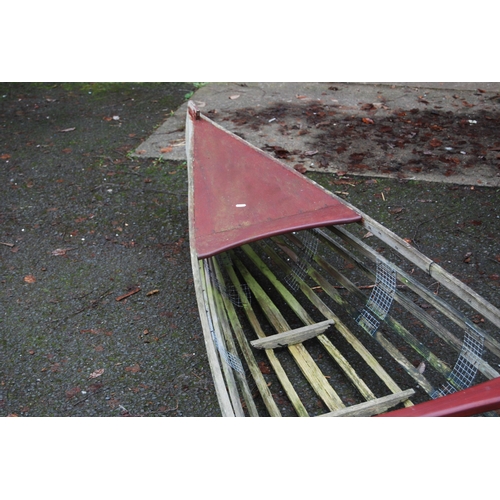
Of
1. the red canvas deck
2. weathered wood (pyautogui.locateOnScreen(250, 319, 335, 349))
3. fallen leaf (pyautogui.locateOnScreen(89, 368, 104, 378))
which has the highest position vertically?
the red canvas deck

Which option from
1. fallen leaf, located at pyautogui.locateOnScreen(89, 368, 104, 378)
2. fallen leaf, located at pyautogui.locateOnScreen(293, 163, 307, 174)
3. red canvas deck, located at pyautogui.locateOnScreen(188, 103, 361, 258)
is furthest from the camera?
fallen leaf, located at pyautogui.locateOnScreen(293, 163, 307, 174)

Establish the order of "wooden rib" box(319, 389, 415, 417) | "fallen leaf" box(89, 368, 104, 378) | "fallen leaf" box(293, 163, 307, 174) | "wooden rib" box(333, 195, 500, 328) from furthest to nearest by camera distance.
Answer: "fallen leaf" box(293, 163, 307, 174) < "fallen leaf" box(89, 368, 104, 378) < "wooden rib" box(319, 389, 415, 417) < "wooden rib" box(333, 195, 500, 328)

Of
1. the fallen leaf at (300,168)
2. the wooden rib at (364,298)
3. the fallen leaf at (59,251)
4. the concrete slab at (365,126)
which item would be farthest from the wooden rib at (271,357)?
the concrete slab at (365,126)

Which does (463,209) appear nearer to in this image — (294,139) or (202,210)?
(294,139)

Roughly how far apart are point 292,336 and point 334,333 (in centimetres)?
32

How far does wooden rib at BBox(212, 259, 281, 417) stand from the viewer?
281 centimetres

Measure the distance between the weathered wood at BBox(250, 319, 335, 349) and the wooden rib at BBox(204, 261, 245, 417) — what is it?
248 millimetres

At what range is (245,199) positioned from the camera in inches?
A: 131

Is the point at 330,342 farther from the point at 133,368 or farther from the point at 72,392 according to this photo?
the point at 72,392

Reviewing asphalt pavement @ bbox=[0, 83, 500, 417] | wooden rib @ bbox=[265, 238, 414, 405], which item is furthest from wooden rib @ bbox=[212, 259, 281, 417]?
wooden rib @ bbox=[265, 238, 414, 405]

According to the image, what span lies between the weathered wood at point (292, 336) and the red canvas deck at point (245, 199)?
0.58 meters

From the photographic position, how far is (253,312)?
11.3 feet

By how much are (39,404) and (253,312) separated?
1.29 meters

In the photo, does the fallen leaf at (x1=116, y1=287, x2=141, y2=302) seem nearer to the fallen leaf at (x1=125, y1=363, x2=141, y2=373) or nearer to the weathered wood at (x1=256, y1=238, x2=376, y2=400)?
the fallen leaf at (x1=125, y1=363, x2=141, y2=373)
